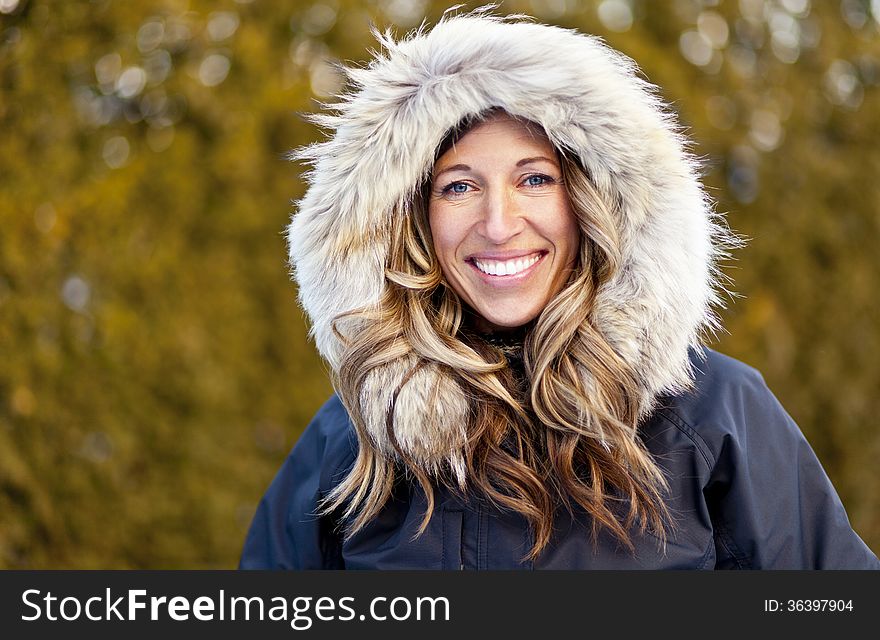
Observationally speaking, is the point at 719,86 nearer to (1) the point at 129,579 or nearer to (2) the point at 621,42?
(2) the point at 621,42

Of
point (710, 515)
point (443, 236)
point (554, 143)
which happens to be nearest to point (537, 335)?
point (443, 236)

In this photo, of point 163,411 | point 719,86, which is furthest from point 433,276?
point 719,86

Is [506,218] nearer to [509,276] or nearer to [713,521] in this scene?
[509,276]

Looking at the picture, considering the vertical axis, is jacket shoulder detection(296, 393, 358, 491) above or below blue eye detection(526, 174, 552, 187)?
below

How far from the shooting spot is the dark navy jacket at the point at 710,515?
A: 201 centimetres

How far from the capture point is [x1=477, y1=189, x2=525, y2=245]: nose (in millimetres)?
1996

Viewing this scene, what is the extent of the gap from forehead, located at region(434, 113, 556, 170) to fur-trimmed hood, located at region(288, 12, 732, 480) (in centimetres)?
4

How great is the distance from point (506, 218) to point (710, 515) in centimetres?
80

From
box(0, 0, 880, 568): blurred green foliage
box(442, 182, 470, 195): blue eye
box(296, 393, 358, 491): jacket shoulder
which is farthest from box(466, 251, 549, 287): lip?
box(0, 0, 880, 568): blurred green foliage

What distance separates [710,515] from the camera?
2.06m

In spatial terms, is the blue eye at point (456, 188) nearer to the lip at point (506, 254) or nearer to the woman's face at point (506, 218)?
the woman's face at point (506, 218)

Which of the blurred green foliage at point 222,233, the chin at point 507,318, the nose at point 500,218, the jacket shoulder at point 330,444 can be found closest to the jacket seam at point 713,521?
the chin at point 507,318

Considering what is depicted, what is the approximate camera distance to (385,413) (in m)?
2.12

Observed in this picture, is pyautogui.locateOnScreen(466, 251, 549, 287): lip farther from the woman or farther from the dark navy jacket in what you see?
the dark navy jacket
